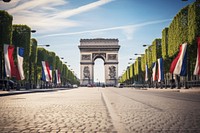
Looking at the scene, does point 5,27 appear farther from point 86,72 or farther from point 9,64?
point 86,72

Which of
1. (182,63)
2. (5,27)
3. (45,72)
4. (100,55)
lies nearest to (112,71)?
(100,55)

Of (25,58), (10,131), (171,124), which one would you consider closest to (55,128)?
(10,131)

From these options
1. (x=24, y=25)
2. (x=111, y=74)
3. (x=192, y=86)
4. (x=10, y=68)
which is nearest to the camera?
(x=10, y=68)

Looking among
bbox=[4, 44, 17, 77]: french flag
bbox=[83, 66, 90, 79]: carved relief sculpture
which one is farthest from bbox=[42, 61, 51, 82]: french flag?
bbox=[83, 66, 90, 79]: carved relief sculpture

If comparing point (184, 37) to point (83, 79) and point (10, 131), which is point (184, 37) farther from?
point (83, 79)

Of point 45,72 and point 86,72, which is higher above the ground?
point 86,72

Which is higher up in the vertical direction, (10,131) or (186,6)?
(186,6)

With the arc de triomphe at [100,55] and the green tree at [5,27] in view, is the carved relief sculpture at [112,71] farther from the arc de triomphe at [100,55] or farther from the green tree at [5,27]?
the green tree at [5,27]

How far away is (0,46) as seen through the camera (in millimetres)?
35625

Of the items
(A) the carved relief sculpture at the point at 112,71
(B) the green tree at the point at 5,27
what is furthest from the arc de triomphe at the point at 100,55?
(B) the green tree at the point at 5,27

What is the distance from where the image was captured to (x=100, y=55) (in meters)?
108

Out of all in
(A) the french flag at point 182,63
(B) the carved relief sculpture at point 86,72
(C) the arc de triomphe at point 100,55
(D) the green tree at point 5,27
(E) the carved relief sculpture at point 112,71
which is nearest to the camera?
(A) the french flag at point 182,63

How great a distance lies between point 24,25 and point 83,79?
6434 centimetres

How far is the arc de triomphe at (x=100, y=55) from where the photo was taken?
347ft
